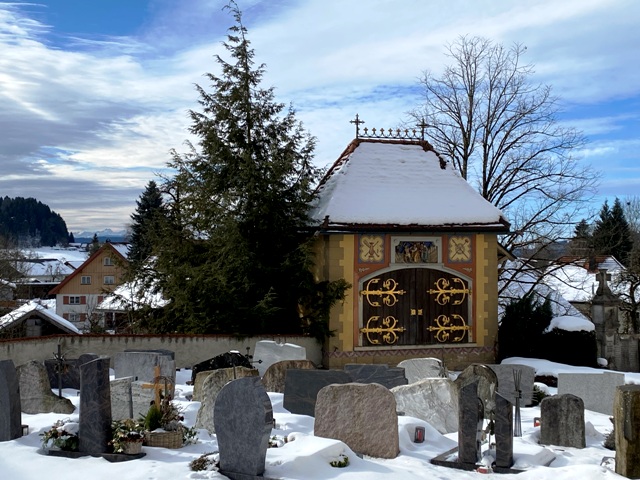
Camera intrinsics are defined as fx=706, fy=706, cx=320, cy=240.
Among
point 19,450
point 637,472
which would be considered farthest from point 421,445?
point 19,450

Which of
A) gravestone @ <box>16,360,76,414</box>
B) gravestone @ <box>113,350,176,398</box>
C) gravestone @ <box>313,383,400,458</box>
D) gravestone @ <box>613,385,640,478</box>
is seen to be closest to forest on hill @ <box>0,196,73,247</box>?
gravestone @ <box>113,350,176,398</box>

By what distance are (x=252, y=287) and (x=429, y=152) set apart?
6646 millimetres

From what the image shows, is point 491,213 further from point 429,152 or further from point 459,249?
point 429,152

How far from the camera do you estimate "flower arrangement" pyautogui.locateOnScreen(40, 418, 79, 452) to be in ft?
30.3

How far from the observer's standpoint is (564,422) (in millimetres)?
10453

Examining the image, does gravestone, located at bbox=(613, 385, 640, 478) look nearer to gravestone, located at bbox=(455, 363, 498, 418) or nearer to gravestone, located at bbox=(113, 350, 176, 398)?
gravestone, located at bbox=(455, 363, 498, 418)

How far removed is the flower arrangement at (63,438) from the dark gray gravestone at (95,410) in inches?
4.4

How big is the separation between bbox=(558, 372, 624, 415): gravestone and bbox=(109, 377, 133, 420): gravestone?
8.06 meters

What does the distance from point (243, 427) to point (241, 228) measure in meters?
10.7

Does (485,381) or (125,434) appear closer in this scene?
(125,434)

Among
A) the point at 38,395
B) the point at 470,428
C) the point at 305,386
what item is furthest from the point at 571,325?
the point at 38,395

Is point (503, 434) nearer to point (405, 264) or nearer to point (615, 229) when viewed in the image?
point (405, 264)

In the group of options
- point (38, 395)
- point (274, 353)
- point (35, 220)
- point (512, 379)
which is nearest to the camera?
point (38, 395)

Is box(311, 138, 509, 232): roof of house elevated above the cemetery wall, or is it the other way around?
box(311, 138, 509, 232): roof of house
